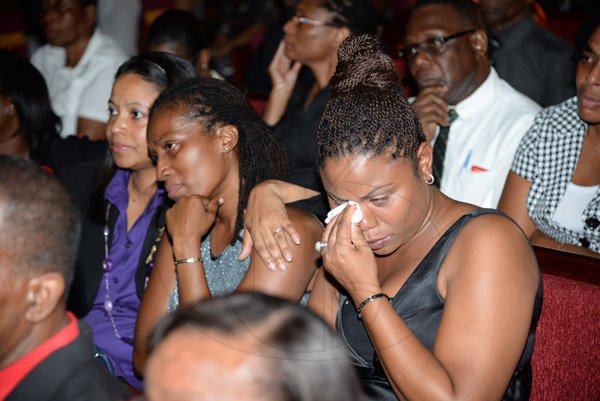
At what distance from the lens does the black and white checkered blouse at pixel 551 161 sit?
2312 millimetres

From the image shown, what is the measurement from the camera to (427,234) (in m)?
1.65

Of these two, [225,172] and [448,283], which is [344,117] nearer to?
[448,283]

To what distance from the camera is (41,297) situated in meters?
1.30

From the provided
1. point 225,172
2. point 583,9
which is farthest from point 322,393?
point 583,9

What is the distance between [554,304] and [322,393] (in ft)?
3.37

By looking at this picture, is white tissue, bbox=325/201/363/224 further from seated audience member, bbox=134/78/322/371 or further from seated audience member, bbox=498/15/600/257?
seated audience member, bbox=498/15/600/257

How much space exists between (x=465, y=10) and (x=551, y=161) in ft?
2.66

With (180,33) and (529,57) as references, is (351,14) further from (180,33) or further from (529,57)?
(180,33)

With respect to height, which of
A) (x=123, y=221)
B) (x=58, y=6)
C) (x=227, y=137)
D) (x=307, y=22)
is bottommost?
(x=123, y=221)

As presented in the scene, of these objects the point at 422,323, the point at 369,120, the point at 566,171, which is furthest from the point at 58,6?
the point at 422,323

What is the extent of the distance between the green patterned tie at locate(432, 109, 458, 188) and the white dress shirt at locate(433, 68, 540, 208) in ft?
0.05

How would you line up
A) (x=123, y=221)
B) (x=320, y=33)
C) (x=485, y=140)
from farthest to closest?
1. (x=320, y=33)
2. (x=485, y=140)
3. (x=123, y=221)

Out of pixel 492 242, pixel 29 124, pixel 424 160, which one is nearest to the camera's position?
pixel 492 242

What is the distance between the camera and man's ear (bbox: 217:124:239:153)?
2.13m
